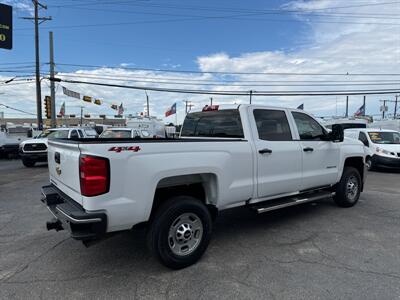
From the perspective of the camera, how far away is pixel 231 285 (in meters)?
Answer: 3.28

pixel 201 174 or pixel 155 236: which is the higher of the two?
pixel 201 174

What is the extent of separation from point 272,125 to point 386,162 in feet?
32.7

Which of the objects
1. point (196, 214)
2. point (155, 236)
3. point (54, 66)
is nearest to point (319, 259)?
point (196, 214)

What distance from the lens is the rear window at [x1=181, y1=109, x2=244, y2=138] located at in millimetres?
4668

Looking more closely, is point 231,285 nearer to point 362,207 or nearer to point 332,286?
point 332,286

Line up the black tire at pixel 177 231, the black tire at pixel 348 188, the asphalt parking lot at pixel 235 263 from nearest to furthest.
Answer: the asphalt parking lot at pixel 235 263 < the black tire at pixel 177 231 < the black tire at pixel 348 188

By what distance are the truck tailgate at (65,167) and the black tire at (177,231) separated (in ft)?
2.88

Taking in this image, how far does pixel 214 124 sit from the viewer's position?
511 cm

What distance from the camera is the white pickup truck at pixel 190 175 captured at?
3051mm

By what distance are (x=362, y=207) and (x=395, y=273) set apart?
3.22 meters

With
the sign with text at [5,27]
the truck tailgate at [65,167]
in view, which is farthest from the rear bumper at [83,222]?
the sign with text at [5,27]

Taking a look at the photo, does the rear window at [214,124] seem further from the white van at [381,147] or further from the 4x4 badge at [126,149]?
the white van at [381,147]

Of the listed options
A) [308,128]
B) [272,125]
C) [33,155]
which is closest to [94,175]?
[272,125]

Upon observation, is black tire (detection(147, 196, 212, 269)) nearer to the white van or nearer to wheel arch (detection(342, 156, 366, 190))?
wheel arch (detection(342, 156, 366, 190))
